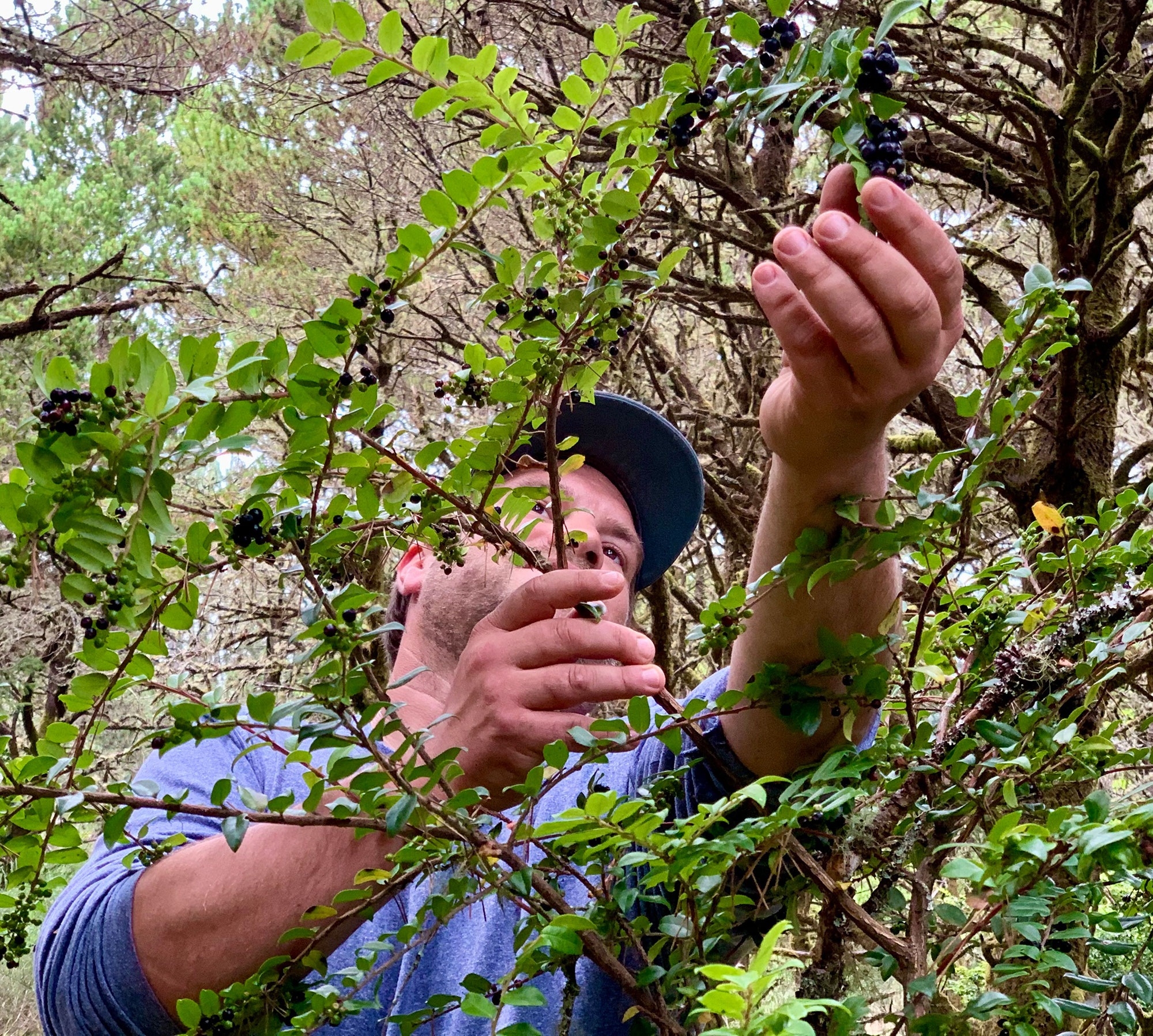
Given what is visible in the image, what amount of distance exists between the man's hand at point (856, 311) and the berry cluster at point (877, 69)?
0.22 ft

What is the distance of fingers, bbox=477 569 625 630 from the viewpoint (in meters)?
0.97

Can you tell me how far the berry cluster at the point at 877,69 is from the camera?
0.82 meters

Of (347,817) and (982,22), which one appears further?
(982,22)

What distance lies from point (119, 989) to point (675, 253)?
1051 mm

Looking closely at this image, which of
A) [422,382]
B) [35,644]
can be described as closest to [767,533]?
[422,382]

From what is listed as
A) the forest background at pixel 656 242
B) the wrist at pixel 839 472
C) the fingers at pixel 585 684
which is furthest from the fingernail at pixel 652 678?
the forest background at pixel 656 242

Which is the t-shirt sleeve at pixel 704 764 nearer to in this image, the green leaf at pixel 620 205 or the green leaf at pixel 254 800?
the green leaf at pixel 254 800

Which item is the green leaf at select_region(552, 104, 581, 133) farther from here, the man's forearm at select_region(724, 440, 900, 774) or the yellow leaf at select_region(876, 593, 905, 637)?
the yellow leaf at select_region(876, 593, 905, 637)

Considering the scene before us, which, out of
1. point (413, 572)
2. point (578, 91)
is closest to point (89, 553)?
point (578, 91)

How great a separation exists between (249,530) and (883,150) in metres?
0.64

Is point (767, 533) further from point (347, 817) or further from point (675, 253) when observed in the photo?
point (347, 817)

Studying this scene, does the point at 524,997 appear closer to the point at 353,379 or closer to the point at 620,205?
the point at 353,379

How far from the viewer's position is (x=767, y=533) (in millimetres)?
1139

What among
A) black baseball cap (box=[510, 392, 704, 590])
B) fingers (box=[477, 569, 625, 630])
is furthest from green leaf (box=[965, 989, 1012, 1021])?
black baseball cap (box=[510, 392, 704, 590])
